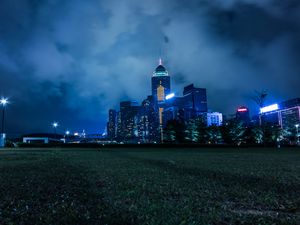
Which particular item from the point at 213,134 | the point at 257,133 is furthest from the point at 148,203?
the point at 257,133

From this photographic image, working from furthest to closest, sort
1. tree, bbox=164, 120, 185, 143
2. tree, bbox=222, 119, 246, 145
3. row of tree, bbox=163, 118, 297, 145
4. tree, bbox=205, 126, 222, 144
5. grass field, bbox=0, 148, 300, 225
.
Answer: tree, bbox=164, 120, 185, 143 < tree, bbox=205, 126, 222, 144 < row of tree, bbox=163, 118, 297, 145 < tree, bbox=222, 119, 246, 145 < grass field, bbox=0, 148, 300, 225

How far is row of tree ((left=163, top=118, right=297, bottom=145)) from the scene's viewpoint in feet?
309

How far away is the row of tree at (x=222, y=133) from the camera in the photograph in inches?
3713

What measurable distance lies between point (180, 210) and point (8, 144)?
75181mm

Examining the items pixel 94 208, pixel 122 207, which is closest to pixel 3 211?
pixel 94 208

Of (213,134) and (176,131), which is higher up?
(176,131)

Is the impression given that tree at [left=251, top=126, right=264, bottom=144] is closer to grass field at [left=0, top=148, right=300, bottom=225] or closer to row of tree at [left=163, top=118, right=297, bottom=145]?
row of tree at [left=163, top=118, right=297, bottom=145]

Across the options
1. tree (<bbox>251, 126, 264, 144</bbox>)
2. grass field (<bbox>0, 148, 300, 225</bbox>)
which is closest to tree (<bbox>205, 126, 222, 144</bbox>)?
tree (<bbox>251, 126, 264, 144</bbox>)

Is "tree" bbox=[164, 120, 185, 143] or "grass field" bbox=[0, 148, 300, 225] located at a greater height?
"tree" bbox=[164, 120, 185, 143]

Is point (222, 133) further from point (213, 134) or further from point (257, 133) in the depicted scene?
point (257, 133)

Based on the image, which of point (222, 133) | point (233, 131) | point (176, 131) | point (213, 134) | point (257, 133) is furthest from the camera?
point (176, 131)

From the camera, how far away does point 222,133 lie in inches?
3725

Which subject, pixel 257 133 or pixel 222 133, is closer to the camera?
pixel 222 133

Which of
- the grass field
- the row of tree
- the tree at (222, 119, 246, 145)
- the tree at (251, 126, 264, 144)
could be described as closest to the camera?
the grass field
